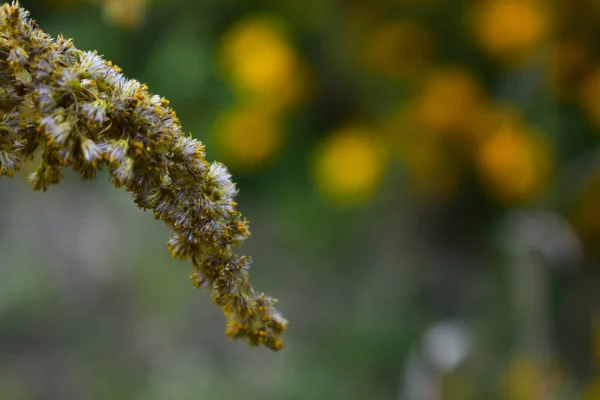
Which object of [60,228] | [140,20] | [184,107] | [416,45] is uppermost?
[416,45]

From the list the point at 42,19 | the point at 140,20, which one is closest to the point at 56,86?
the point at 140,20

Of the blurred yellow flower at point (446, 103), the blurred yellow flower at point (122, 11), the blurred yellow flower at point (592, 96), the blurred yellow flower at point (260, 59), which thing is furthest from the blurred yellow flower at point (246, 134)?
the blurred yellow flower at point (122, 11)

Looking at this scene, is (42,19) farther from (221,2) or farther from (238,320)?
(238,320)

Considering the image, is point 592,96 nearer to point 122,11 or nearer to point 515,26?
point 515,26

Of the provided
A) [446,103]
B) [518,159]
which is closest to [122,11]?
[518,159]

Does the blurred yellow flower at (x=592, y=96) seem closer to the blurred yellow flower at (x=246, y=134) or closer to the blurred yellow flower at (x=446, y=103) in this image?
the blurred yellow flower at (x=446, y=103)
